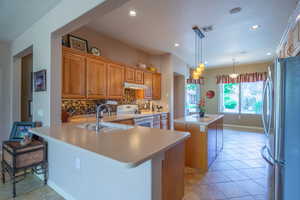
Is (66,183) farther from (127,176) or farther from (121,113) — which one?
(121,113)

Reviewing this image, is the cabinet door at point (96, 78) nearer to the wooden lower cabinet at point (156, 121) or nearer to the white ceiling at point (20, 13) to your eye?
the white ceiling at point (20, 13)

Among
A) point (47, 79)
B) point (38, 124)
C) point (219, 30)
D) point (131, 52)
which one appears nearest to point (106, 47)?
point (131, 52)

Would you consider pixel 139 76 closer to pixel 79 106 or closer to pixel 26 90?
pixel 79 106

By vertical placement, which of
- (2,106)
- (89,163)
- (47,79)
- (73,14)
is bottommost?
(89,163)

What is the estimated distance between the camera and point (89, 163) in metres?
1.70

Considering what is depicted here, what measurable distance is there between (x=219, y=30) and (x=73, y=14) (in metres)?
3.01

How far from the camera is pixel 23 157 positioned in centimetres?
208

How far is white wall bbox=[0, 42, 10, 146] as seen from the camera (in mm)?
3580

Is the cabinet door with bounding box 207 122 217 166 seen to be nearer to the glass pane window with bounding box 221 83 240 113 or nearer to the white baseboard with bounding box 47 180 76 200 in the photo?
the white baseboard with bounding box 47 180 76 200

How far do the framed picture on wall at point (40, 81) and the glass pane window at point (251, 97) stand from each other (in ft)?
24.9

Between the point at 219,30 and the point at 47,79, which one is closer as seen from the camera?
the point at 47,79

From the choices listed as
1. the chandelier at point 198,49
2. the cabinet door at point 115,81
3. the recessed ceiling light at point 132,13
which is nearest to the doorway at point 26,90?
the cabinet door at point 115,81

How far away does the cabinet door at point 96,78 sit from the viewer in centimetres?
300

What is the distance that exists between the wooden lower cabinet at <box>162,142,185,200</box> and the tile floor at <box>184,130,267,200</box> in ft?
1.37
